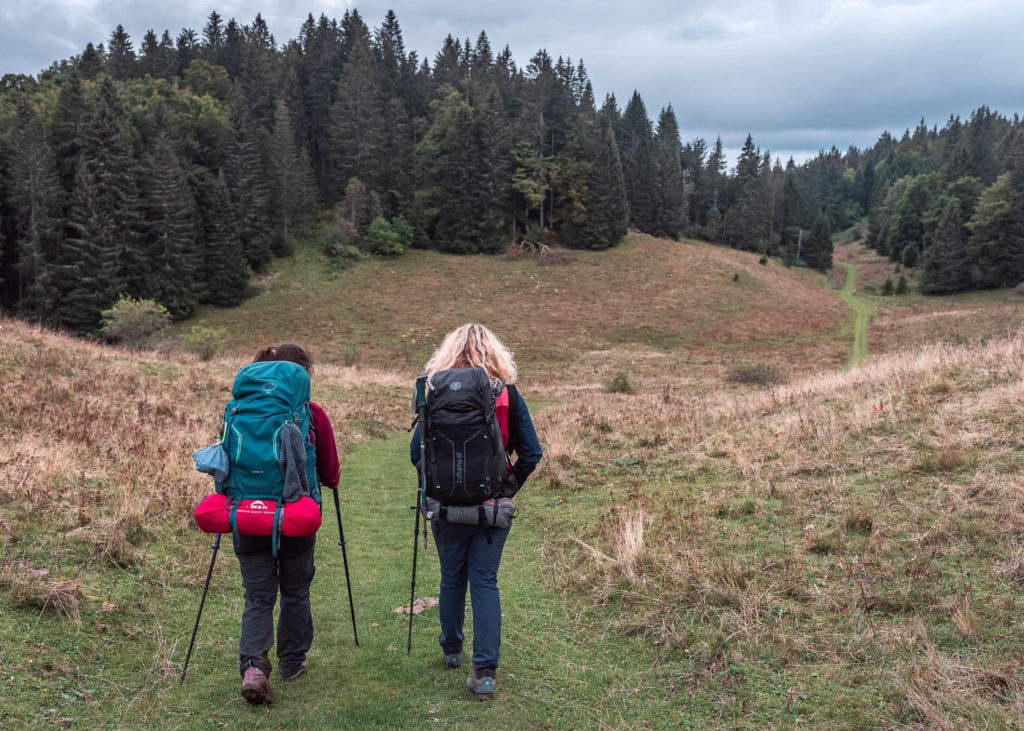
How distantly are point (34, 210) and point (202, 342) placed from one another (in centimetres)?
2166

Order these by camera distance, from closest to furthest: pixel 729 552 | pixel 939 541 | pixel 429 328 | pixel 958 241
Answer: pixel 939 541 < pixel 729 552 < pixel 429 328 < pixel 958 241

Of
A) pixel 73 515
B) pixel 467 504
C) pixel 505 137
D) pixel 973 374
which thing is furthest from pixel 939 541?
pixel 505 137

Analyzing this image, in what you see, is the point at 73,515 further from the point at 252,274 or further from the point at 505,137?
the point at 505,137

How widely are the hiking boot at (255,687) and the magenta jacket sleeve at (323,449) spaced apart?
1243 millimetres

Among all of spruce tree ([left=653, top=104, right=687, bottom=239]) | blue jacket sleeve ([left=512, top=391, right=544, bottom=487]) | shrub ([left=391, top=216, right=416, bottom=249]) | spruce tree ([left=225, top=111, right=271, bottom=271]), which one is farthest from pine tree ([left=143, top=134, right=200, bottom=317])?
spruce tree ([left=653, top=104, right=687, bottom=239])

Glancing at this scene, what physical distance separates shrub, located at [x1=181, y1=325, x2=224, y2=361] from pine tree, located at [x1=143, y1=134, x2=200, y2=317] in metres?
7.56

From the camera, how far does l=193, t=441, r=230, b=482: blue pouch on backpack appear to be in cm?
396

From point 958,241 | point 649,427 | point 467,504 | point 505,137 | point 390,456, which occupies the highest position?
point 505,137

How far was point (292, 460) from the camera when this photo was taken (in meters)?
4.01

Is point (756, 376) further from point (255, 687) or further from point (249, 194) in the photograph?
point (249, 194)

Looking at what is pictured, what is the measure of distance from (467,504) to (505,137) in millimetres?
69949

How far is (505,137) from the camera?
6925 centimetres

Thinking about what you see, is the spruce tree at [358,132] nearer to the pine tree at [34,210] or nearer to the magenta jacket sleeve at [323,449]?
the pine tree at [34,210]

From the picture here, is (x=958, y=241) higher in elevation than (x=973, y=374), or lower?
higher
